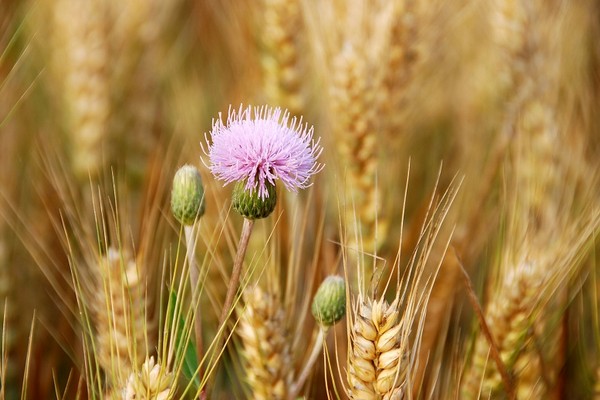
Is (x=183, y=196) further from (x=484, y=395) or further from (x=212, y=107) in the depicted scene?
(x=212, y=107)

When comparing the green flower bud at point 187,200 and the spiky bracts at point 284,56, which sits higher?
the spiky bracts at point 284,56

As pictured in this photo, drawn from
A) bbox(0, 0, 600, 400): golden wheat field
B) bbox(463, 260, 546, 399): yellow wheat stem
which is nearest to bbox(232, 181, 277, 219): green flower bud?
bbox(0, 0, 600, 400): golden wheat field

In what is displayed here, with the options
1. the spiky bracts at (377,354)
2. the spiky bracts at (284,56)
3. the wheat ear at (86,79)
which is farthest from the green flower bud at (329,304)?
the wheat ear at (86,79)

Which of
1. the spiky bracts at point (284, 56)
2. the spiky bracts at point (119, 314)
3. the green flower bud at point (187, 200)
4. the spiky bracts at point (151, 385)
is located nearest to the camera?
the spiky bracts at point (151, 385)

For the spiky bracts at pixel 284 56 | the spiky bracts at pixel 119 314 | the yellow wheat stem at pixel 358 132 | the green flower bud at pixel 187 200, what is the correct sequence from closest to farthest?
the green flower bud at pixel 187 200
the spiky bracts at pixel 119 314
the yellow wheat stem at pixel 358 132
the spiky bracts at pixel 284 56

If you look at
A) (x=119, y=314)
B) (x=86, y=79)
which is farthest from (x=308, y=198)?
(x=86, y=79)

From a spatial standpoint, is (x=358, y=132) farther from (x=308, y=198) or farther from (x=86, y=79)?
(x=86, y=79)

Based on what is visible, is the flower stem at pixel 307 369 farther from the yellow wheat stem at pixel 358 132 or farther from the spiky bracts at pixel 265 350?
the yellow wheat stem at pixel 358 132
